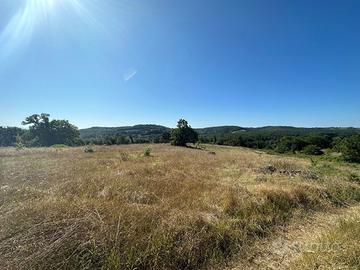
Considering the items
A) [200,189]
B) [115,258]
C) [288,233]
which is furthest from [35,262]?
[200,189]

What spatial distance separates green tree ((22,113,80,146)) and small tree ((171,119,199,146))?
41902 mm

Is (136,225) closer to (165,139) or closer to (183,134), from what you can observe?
(183,134)

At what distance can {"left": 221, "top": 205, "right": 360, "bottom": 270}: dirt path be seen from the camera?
437 cm

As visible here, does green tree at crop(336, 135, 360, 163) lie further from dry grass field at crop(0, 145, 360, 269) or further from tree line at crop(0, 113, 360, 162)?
dry grass field at crop(0, 145, 360, 269)

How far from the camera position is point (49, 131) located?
85750 millimetres

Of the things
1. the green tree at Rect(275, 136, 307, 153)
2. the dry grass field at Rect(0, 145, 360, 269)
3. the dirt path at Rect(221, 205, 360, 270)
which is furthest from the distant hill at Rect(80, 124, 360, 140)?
the dirt path at Rect(221, 205, 360, 270)

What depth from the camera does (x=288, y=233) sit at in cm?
571

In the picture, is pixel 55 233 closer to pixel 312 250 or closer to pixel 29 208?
pixel 29 208

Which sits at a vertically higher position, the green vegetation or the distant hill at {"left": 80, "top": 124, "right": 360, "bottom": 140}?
the distant hill at {"left": 80, "top": 124, "right": 360, "bottom": 140}

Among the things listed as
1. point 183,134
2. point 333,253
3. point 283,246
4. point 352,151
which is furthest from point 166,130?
point 333,253

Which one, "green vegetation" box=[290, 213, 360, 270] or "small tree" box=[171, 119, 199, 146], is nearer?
"green vegetation" box=[290, 213, 360, 270]

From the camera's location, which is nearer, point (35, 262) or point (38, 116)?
point (35, 262)

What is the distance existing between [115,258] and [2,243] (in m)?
1.54

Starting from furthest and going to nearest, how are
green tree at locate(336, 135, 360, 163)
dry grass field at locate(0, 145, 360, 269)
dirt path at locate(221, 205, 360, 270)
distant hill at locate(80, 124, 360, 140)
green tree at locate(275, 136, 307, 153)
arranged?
1. distant hill at locate(80, 124, 360, 140)
2. green tree at locate(275, 136, 307, 153)
3. green tree at locate(336, 135, 360, 163)
4. dirt path at locate(221, 205, 360, 270)
5. dry grass field at locate(0, 145, 360, 269)
